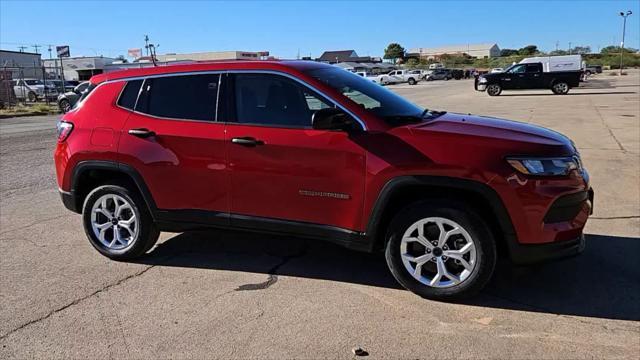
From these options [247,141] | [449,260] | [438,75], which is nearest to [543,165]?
[449,260]

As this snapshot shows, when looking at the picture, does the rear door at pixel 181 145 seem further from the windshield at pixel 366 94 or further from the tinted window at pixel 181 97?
the windshield at pixel 366 94

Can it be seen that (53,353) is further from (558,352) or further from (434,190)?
(558,352)

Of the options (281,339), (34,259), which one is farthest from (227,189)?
(34,259)

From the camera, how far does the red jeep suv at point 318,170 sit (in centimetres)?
404

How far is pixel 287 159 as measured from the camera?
4445 millimetres

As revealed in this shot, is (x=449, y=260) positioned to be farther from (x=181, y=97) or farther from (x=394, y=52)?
(x=394, y=52)

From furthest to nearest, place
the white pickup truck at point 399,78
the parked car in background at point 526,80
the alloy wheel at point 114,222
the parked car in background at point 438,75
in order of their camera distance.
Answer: the parked car in background at point 438,75 → the white pickup truck at point 399,78 → the parked car in background at point 526,80 → the alloy wheel at point 114,222

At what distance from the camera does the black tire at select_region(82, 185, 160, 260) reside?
515 cm

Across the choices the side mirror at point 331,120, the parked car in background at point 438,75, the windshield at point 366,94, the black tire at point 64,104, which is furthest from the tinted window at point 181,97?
the parked car in background at point 438,75

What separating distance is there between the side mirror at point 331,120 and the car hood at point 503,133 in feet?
1.64

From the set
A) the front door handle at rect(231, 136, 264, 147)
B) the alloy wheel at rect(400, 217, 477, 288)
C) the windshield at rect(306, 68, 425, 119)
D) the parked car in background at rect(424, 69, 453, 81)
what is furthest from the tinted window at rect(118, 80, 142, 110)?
the parked car in background at rect(424, 69, 453, 81)

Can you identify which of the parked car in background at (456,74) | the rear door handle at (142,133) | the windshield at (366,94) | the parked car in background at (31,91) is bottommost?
the rear door handle at (142,133)

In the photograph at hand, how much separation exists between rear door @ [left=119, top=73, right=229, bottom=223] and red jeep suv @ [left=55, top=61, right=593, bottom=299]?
0.01m

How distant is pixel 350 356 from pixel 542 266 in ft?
7.79
